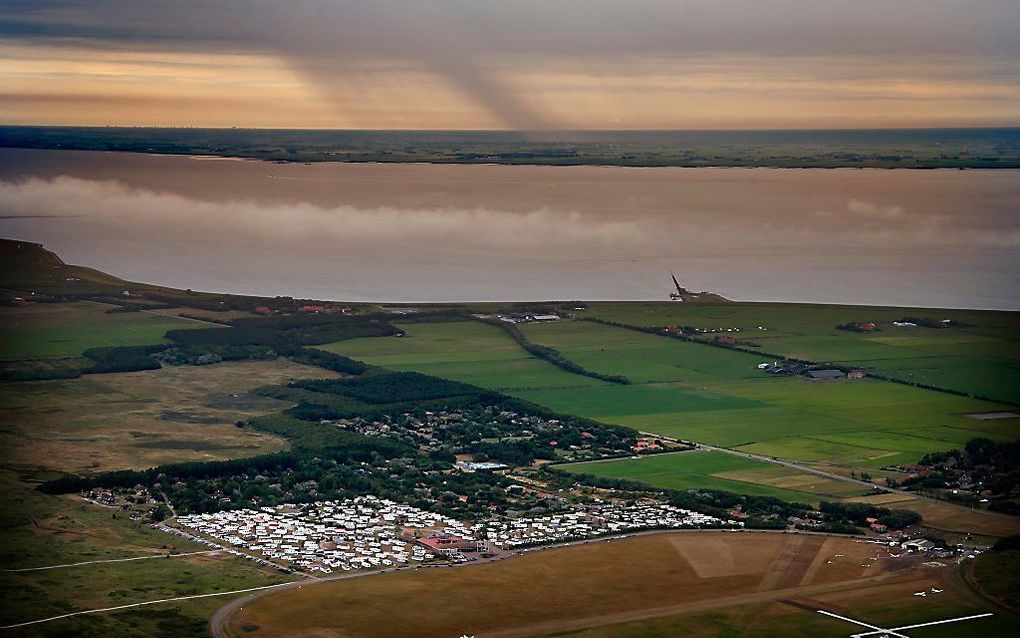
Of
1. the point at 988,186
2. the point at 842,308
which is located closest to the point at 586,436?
the point at 842,308

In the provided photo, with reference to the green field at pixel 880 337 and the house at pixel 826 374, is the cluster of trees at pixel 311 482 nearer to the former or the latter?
the house at pixel 826 374

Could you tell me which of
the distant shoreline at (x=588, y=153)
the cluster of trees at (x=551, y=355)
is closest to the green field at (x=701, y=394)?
the cluster of trees at (x=551, y=355)

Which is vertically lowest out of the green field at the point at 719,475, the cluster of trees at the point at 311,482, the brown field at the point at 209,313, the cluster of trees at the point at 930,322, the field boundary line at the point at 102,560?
the field boundary line at the point at 102,560

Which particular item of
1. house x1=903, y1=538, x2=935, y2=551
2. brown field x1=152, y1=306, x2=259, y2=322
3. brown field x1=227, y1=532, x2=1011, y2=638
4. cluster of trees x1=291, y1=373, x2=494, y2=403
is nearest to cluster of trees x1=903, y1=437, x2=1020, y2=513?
house x1=903, y1=538, x2=935, y2=551

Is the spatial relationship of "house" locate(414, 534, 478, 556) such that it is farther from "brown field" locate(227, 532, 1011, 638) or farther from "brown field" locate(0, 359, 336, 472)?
"brown field" locate(0, 359, 336, 472)

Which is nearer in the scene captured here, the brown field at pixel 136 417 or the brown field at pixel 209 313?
the brown field at pixel 136 417

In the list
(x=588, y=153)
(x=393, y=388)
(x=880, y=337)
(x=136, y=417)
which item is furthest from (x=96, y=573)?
(x=588, y=153)
